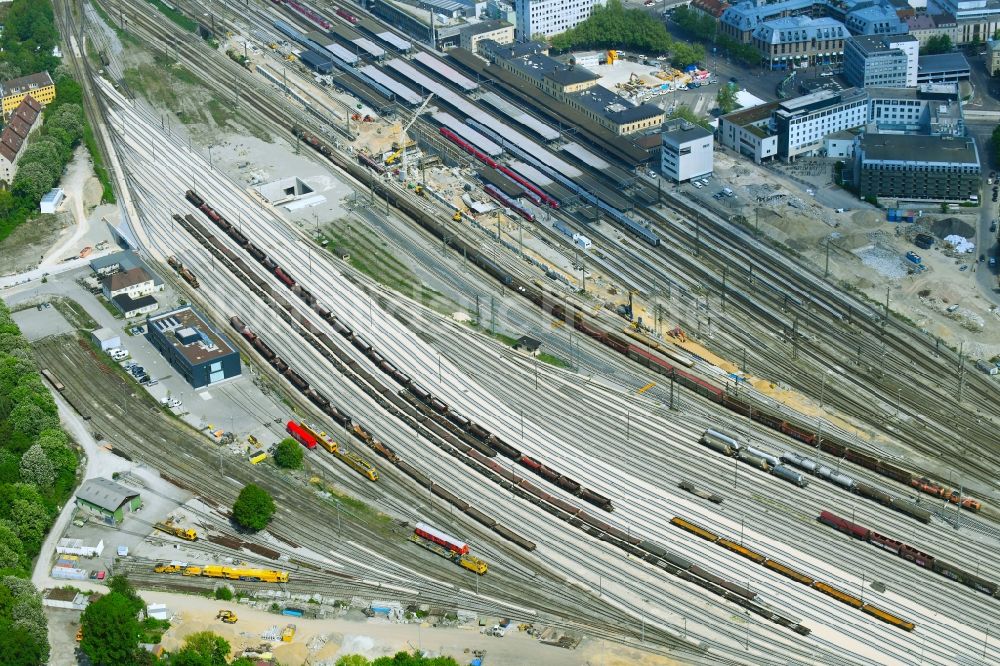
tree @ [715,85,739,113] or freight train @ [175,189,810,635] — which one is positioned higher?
tree @ [715,85,739,113]

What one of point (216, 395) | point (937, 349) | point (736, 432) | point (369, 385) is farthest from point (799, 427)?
point (216, 395)

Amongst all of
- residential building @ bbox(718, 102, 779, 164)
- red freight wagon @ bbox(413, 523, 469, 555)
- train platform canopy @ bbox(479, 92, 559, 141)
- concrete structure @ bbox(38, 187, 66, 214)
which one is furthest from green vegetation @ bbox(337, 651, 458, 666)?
train platform canopy @ bbox(479, 92, 559, 141)

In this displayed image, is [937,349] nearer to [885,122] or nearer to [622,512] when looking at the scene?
[622,512]

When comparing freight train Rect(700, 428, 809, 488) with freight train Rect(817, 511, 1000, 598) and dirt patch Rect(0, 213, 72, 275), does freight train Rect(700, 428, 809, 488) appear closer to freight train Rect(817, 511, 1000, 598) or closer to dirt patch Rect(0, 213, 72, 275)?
freight train Rect(817, 511, 1000, 598)

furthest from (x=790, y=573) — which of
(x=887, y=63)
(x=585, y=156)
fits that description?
(x=887, y=63)

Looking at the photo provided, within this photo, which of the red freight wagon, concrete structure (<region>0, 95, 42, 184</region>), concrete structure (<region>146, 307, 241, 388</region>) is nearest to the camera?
the red freight wagon
